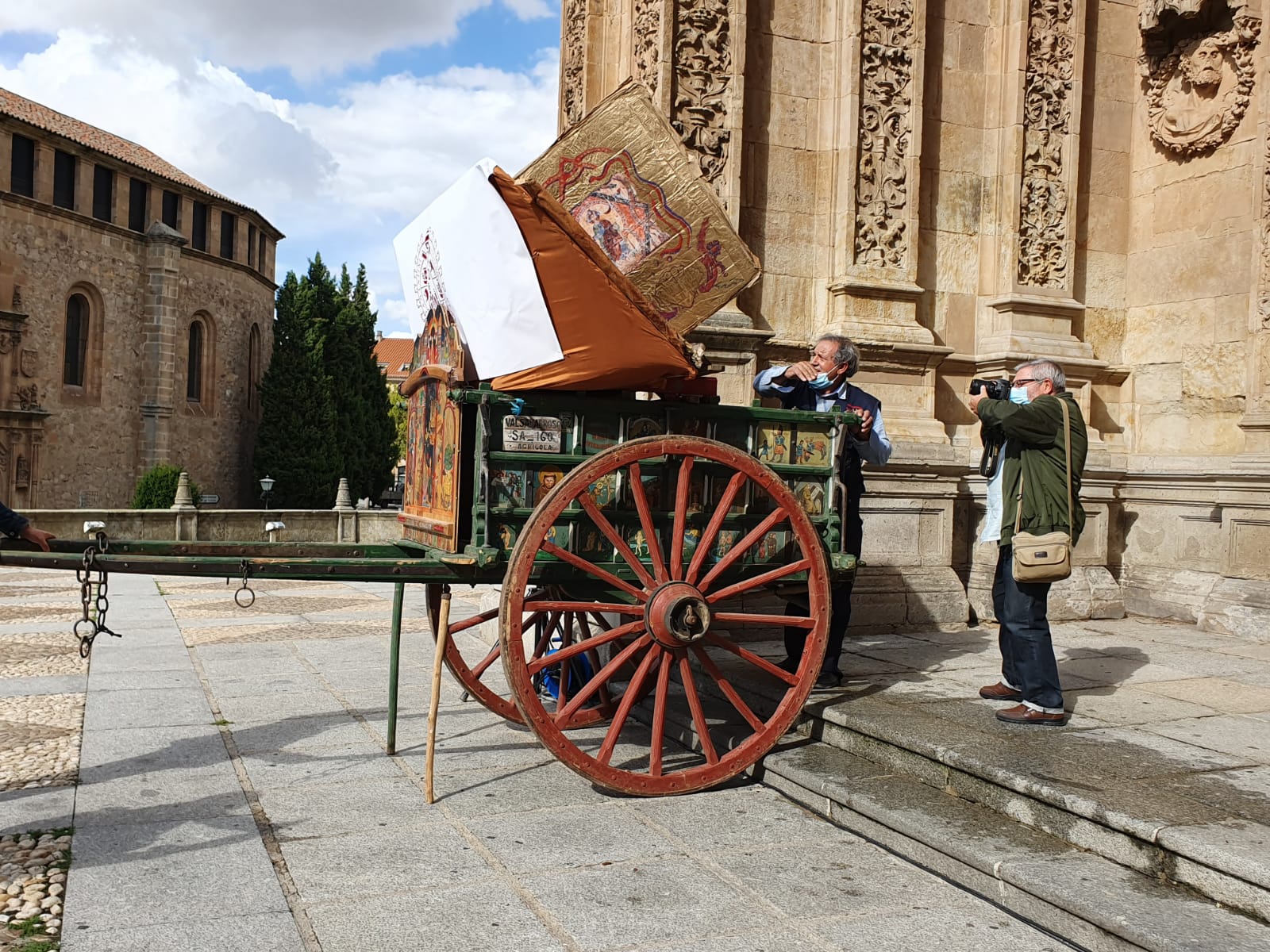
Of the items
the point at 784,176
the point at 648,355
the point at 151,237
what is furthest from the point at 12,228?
the point at 648,355

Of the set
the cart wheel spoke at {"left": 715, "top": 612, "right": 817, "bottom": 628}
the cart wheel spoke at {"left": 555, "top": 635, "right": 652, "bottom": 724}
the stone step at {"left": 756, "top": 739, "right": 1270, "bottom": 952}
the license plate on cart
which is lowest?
the stone step at {"left": 756, "top": 739, "right": 1270, "bottom": 952}

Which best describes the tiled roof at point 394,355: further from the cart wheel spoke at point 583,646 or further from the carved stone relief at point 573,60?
the cart wheel spoke at point 583,646

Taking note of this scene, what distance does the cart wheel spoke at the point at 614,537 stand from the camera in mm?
4168

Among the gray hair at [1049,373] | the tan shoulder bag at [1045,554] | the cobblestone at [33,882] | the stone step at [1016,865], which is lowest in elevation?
the cobblestone at [33,882]

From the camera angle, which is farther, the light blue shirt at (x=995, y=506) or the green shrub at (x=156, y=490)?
the green shrub at (x=156, y=490)

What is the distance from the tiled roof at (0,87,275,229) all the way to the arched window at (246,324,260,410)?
5114 millimetres

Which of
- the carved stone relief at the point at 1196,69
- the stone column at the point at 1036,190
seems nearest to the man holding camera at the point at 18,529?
the stone column at the point at 1036,190

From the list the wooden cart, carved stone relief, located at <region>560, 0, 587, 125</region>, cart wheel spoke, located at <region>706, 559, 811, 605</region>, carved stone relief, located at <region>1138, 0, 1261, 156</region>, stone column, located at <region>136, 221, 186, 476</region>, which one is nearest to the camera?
the wooden cart

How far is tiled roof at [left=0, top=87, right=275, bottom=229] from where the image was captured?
34000 mm

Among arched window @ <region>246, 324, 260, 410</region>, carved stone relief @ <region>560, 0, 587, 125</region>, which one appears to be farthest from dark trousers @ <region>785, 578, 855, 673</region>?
arched window @ <region>246, 324, 260, 410</region>

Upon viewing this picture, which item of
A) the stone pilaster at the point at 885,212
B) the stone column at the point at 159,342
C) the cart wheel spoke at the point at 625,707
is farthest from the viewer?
the stone column at the point at 159,342

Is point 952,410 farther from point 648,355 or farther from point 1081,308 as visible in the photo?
point 648,355

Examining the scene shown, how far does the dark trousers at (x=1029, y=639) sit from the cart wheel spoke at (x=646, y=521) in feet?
5.47

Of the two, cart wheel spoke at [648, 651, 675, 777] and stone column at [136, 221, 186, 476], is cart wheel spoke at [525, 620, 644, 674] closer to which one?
cart wheel spoke at [648, 651, 675, 777]
